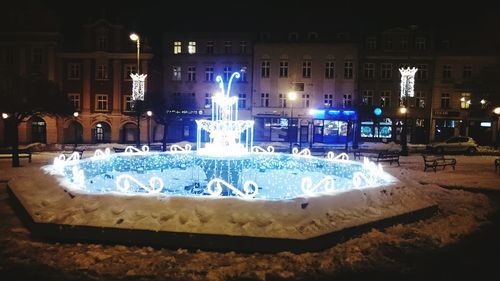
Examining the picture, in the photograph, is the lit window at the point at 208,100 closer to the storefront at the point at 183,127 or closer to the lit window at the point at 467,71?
the storefront at the point at 183,127

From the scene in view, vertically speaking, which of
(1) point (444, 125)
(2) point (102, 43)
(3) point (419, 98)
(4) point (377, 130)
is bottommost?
(4) point (377, 130)

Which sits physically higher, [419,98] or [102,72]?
[102,72]

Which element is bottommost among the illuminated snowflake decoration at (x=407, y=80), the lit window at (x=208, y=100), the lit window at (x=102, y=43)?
the lit window at (x=208, y=100)

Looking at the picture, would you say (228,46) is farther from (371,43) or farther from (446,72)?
(446,72)

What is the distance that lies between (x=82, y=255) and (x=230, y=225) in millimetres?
2988

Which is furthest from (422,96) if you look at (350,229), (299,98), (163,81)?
(350,229)

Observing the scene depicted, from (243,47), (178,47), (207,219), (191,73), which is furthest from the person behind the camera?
(191,73)

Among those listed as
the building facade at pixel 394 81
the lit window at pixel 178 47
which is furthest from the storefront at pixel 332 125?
the lit window at pixel 178 47

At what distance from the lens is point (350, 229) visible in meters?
9.78

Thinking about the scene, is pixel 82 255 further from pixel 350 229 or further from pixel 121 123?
pixel 121 123

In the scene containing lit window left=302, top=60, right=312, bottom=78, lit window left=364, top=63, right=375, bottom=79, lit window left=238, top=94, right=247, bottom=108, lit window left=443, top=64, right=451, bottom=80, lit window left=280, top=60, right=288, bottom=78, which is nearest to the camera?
lit window left=443, top=64, right=451, bottom=80

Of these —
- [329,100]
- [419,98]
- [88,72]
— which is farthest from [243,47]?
[419,98]

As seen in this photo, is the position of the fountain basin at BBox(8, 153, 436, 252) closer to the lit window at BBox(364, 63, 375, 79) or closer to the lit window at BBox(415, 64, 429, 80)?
the lit window at BBox(364, 63, 375, 79)

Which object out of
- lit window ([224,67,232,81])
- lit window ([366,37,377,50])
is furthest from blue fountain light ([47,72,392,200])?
lit window ([366,37,377,50])
